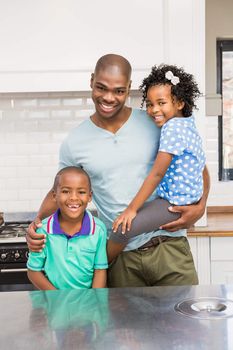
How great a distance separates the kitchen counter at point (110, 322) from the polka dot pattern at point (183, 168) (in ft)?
1.76

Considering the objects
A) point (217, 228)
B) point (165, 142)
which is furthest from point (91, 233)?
point (217, 228)

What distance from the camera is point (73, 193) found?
5.32 feet

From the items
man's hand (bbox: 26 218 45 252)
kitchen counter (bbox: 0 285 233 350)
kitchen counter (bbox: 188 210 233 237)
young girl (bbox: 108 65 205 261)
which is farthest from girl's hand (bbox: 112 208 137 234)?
kitchen counter (bbox: 188 210 233 237)

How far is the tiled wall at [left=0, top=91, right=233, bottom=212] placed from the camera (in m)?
3.12

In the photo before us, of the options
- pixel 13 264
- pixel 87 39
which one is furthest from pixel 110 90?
pixel 13 264

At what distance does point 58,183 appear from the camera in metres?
1.65

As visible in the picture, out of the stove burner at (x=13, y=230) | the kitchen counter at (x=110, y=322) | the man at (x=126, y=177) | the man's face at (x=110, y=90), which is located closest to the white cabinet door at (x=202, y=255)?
the man at (x=126, y=177)

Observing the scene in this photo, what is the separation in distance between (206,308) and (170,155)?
2.25ft

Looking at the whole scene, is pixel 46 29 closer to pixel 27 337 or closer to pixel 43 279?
pixel 43 279

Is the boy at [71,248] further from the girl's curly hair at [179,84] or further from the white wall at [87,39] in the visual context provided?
the white wall at [87,39]

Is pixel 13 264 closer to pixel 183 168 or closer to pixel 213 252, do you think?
pixel 213 252

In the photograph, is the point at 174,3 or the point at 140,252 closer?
the point at 140,252

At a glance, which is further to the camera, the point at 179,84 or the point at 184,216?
the point at 179,84

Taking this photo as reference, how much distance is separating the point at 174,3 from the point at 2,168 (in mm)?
1492
